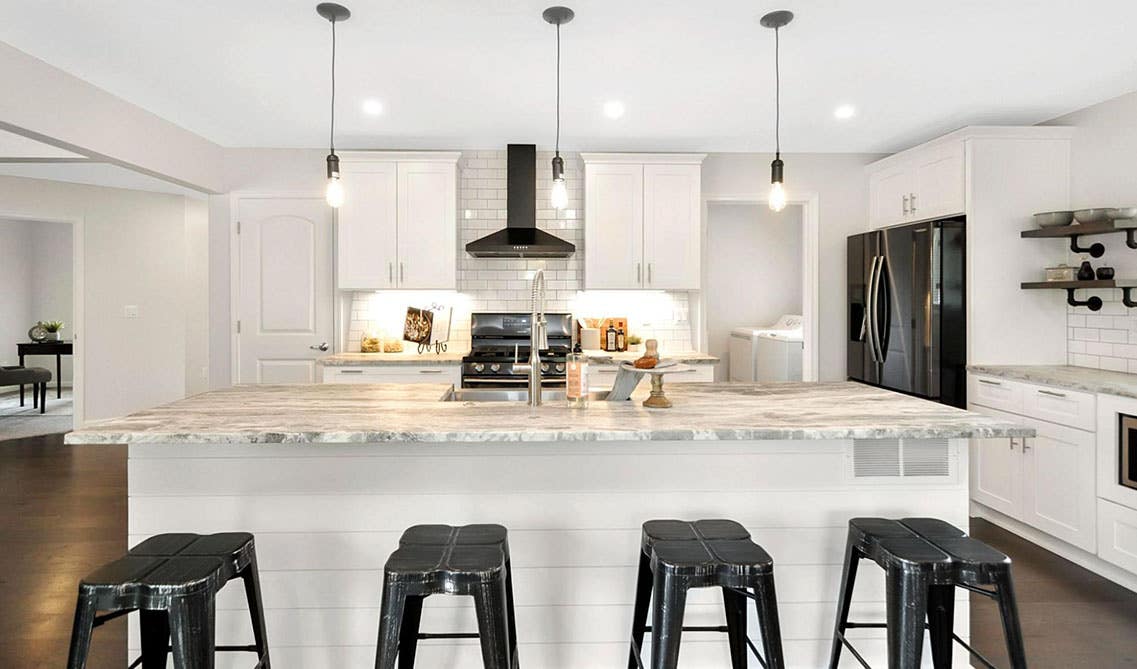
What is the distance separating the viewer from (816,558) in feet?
7.52

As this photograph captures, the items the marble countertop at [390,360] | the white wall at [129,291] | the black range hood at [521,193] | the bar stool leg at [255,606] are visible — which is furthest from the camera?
the white wall at [129,291]

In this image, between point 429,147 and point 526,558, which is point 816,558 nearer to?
point 526,558

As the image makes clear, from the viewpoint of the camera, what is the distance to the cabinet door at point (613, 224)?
4945 mm

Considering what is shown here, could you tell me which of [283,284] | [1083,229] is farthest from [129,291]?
[1083,229]

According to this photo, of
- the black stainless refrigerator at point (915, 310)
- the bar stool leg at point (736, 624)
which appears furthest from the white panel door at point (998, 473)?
the bar stool leg at point (736, 624)

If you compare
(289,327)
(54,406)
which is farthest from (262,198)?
(54,406)

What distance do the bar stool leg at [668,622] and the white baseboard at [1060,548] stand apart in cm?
267

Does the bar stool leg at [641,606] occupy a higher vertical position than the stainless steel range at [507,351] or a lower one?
lower

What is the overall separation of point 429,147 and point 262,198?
1319mm

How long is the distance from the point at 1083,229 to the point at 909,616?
2944 millimetres

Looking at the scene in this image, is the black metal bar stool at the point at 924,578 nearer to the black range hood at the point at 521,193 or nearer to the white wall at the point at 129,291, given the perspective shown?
the black range hood at the point at 521,193

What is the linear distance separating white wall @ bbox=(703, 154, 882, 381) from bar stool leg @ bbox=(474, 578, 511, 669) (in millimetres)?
4107

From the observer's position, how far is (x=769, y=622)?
5.78ft

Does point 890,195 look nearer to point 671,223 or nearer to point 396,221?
point 671,223
